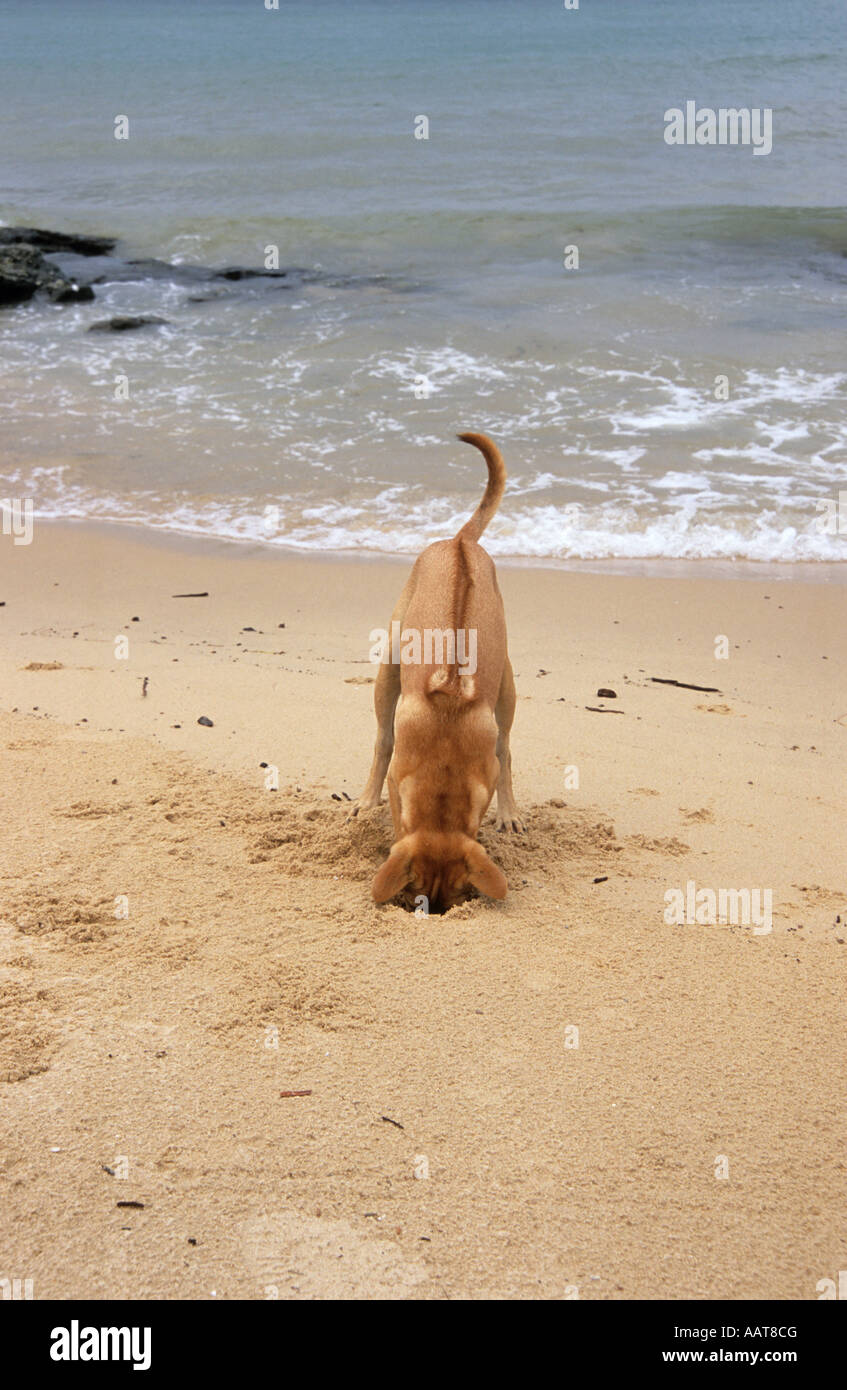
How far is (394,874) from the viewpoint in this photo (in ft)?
14.7

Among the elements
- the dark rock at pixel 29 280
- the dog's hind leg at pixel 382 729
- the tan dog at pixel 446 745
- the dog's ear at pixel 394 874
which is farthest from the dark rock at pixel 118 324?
the dog's ear at pixel 394 874

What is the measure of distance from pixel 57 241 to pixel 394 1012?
2205 cm

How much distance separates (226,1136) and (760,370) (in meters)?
13.6

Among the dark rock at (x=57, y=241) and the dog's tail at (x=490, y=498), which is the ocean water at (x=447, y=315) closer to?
the dark rock at (x=57, y=241)

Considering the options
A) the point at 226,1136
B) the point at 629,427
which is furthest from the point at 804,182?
the point at 226,1136

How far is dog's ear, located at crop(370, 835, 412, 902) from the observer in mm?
4453

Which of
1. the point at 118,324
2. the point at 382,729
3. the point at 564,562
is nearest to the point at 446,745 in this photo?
the point at 382,729

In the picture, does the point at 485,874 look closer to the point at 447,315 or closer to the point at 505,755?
the point at 505,755

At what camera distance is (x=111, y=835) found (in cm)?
508

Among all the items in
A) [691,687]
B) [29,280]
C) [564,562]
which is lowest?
[691,687]

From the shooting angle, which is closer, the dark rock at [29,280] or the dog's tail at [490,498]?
the dog's tail at [490,498]

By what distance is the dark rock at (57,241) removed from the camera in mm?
22172

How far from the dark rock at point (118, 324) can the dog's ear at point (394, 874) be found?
14748 millimetres

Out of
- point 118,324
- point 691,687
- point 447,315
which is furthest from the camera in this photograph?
point 447,315
